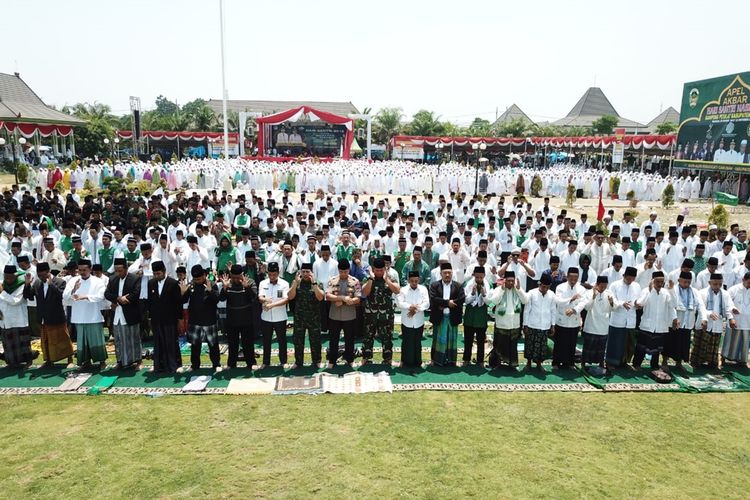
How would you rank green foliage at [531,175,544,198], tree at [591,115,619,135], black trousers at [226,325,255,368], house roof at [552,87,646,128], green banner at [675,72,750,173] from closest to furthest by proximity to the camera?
black trousers at [226,325,255,368] → green banner at [675,72,750,173] → green foliage at [531,175,544,198] → tree at [591,115,619,135] → house roof at [552,87,646,128]

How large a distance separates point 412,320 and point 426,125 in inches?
1788

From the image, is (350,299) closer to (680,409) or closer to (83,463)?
(83,463)

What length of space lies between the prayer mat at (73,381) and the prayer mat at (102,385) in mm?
189

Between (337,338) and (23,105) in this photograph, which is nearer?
(337,338)

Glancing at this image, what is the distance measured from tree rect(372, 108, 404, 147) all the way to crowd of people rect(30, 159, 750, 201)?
947 inches

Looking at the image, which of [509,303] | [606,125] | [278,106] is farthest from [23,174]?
[606,125]

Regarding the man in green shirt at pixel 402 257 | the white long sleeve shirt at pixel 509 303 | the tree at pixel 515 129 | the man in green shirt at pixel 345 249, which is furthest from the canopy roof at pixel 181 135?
the white long sleeve shirt at pixel 509 303

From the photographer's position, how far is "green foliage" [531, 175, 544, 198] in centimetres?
2700

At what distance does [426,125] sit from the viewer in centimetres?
5034

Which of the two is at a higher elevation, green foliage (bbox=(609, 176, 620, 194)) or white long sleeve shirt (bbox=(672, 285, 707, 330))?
green foliage (bbox=(609, 176, 620, 194))

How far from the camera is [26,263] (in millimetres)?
7234

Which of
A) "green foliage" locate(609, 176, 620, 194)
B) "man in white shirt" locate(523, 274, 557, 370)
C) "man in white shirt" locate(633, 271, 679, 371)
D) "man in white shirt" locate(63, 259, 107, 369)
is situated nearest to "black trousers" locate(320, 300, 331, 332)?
Result: "man in white shirt" locate(523, 274, 557, 370)

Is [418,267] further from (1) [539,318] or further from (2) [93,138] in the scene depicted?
(2) [93,138]

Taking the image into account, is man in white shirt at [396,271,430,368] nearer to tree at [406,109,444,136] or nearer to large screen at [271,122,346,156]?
large screen at [271,122,346,156]
